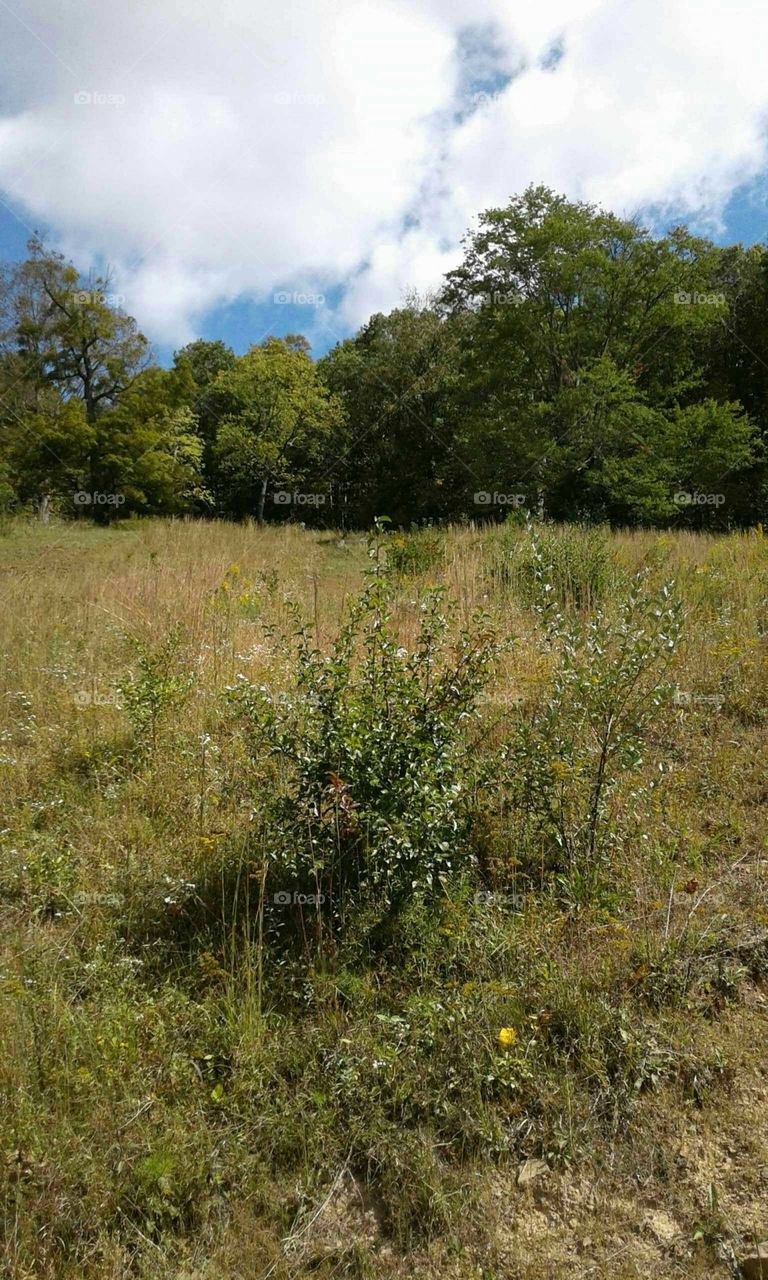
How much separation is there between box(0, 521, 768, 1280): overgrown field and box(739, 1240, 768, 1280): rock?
42mm

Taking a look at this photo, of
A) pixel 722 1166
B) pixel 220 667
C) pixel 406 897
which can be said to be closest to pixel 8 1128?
pixel 406 897

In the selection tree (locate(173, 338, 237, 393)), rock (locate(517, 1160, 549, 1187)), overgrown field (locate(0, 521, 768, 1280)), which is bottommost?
rock (locate(517, 1160, 549, 1187))

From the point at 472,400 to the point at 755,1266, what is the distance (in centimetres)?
2170

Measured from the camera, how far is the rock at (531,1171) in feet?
7.59

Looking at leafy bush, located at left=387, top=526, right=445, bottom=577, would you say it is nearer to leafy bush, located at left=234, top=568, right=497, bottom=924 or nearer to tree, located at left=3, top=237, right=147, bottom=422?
leafy bush, located at left=234, top=568, right=497, bottom=924

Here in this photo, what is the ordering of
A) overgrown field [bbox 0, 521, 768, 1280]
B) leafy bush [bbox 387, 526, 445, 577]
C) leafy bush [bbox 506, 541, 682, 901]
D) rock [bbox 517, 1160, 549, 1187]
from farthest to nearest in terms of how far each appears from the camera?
leafy bush [bbox 387, 526, 445, 577] → leafy bush [bbox 506, 541, 682, 901] → rock [bbox 517, 1160, 549, 1187] → overgrown field [bbox 0, 521, 768, 1280]

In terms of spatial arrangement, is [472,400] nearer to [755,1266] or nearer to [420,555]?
[420,555]

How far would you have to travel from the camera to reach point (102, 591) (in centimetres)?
840

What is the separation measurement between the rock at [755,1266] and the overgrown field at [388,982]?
1.7 inches

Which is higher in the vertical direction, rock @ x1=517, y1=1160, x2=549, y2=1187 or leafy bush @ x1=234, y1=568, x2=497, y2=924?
leafy bush @ x1=234, y1=568, x2=497, y2=924

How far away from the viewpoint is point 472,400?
71.2 ft

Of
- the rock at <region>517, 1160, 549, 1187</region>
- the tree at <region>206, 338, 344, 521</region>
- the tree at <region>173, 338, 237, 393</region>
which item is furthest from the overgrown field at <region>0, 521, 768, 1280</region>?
the tree at <region>173, 338, 237, 393</region>

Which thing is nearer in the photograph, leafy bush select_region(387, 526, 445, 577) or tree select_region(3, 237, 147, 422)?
leafy bush select_region(387, 526, 445, 577)

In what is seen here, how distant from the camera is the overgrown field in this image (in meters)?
2.18
